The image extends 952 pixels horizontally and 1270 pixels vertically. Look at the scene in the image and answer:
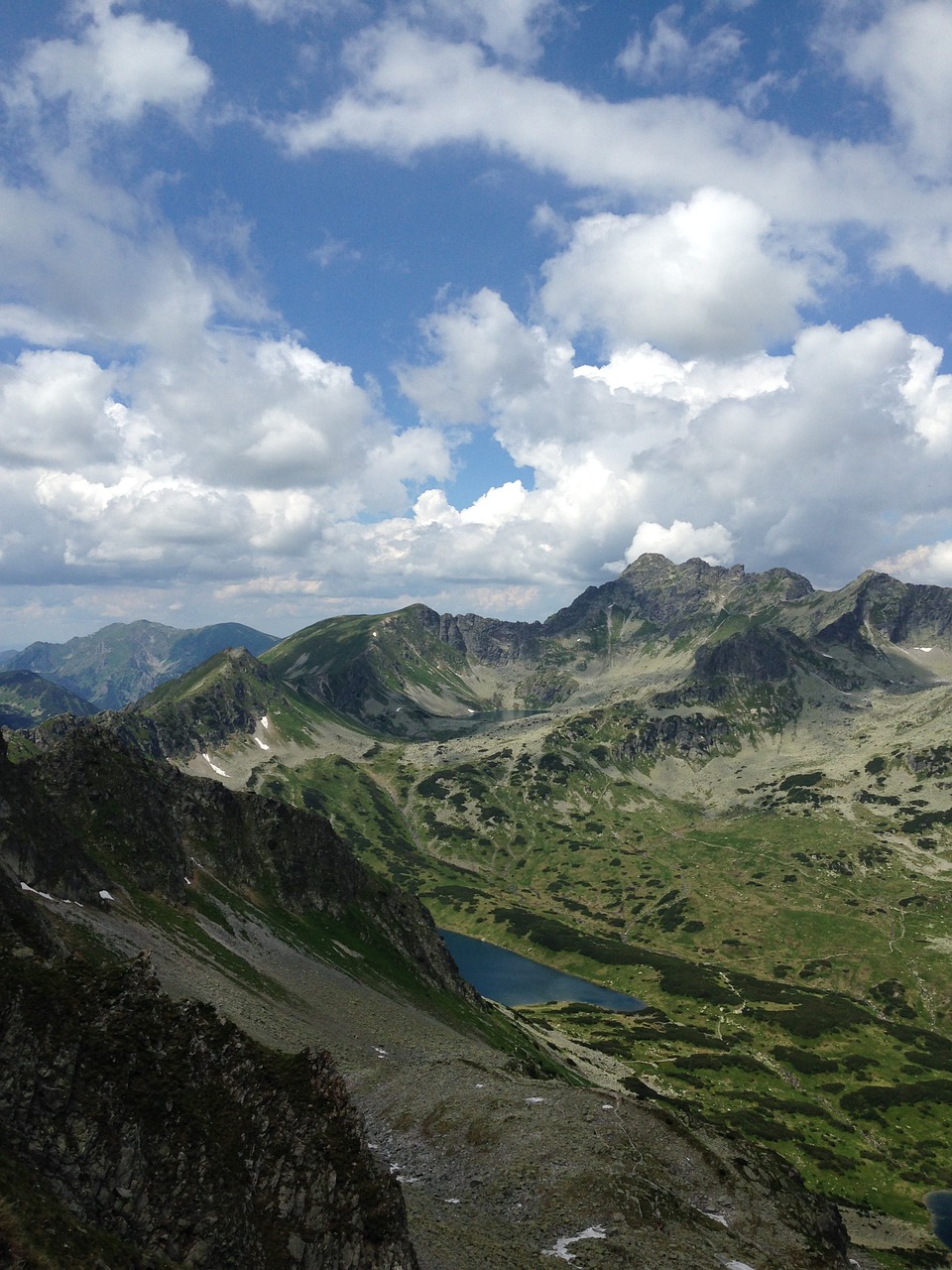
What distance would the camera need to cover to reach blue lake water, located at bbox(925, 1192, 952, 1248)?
108 meters

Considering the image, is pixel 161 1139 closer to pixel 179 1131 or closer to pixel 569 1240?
pixel 179 1131

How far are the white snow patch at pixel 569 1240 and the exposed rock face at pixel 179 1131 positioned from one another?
12987mm

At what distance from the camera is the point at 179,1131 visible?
28641 millimetres

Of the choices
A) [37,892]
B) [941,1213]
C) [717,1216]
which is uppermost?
[37,892]

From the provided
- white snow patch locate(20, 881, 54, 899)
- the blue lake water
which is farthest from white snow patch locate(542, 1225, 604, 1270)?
the blue lake water

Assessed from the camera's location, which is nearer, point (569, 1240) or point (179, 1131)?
point (179, 1131)

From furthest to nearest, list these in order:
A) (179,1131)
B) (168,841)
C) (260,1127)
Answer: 1. (168,841)
2. (260,1127)
3. (179,1131)

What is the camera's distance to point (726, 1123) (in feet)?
411

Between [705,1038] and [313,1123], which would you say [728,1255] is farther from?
[705,1038]

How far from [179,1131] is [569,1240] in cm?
2699

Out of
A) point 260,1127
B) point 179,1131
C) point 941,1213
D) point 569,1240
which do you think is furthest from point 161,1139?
point 941,1213

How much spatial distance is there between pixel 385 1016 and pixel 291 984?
506 inches

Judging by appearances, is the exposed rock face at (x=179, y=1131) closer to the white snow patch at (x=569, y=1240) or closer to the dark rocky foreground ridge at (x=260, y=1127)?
the dark rocky foreground ridge at (x=260, y=1127)

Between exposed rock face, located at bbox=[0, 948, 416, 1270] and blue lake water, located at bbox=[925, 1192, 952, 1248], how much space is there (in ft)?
415
